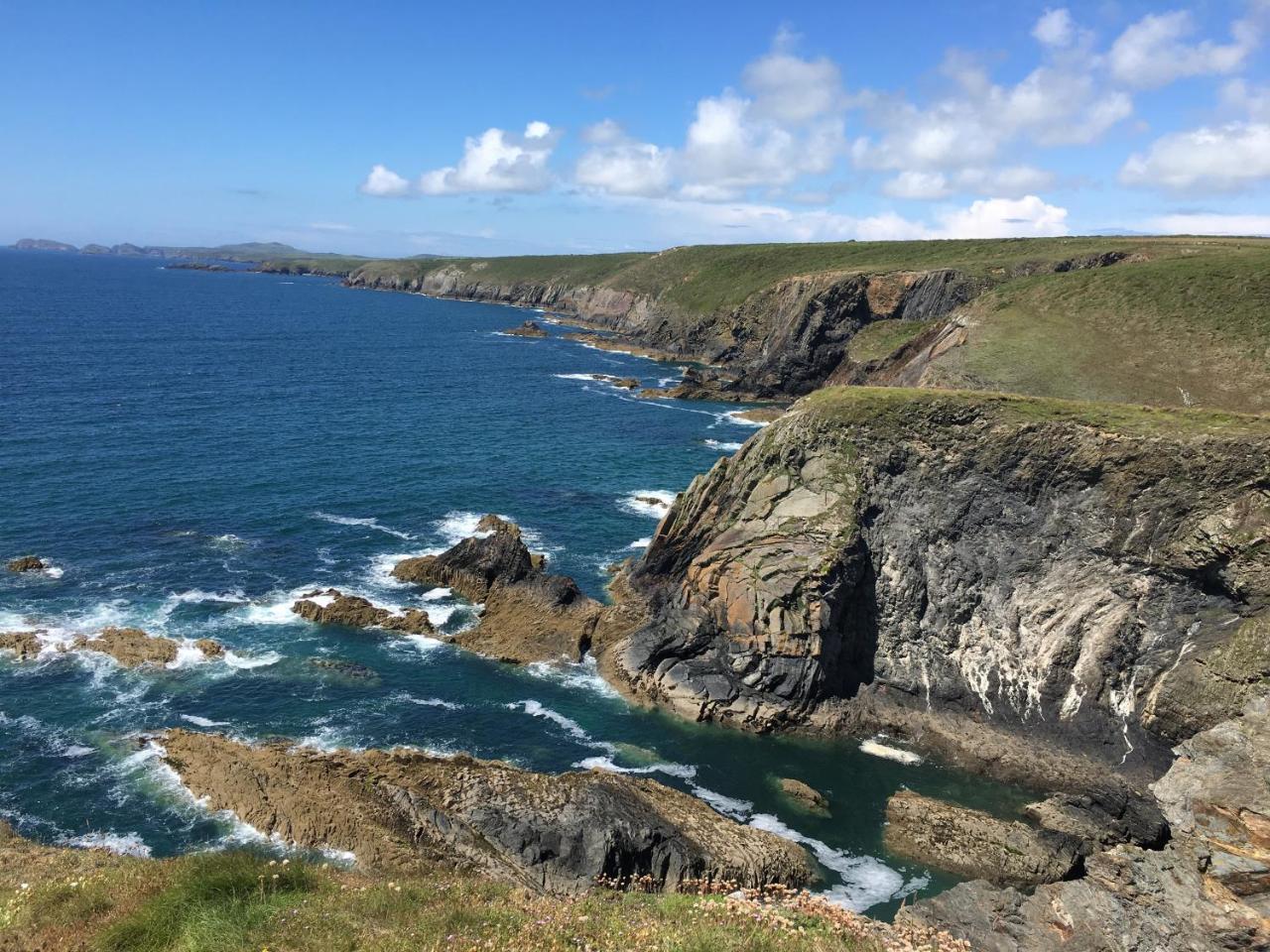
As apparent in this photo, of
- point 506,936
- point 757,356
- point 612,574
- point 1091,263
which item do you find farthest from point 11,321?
point 1091,263

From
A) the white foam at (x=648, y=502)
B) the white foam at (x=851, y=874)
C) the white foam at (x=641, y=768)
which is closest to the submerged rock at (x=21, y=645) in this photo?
the white foam at (x=641, y=768)

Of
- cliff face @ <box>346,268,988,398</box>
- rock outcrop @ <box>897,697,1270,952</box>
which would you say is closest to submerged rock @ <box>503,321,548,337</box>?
cliff face @ <box>346,268,988,398</box>

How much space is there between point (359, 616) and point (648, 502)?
3068 cm

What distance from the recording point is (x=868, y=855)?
33.0 m

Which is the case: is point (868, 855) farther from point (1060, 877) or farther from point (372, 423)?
A: point (372, 423)

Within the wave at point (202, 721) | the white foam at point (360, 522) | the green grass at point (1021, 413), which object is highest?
the green grass at point (1021, 413)

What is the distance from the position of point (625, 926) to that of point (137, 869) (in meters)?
13.4

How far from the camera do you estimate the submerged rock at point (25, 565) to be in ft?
170

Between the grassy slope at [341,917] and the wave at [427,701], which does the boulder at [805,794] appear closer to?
the grassy slope at [341,917]

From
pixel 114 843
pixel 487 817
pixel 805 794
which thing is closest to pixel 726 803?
pixel 805 794

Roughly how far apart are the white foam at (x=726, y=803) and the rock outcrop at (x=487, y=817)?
Result: 1.20 metres

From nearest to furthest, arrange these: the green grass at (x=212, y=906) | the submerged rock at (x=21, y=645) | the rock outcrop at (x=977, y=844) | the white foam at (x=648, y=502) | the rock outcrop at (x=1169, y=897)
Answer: the green grass at (x=212, y=906)
the rock outcrop at (x=1169, y=897)
the rock outcrop at (x=977, y=844)
the submerged rock at (x=21, y=645)
the white foam at (x=648, y=502)

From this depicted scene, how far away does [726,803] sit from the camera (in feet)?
118

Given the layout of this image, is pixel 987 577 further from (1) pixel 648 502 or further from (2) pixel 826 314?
(2) pixel 826 314
